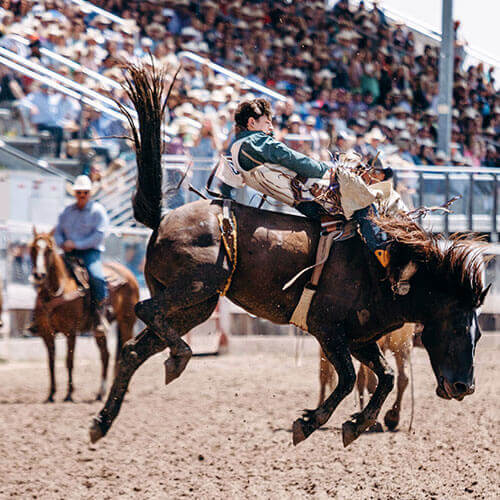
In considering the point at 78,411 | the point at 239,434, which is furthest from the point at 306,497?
the point at 78,411

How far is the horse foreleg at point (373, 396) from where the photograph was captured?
4926 millimetres

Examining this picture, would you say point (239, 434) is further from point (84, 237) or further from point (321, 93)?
point (321, 93)

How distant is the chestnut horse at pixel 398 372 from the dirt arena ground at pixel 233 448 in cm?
19

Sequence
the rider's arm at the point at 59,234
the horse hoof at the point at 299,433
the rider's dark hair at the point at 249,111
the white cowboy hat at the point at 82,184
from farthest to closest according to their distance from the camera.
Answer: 1. the rider's arm at the point at 59,234
2. the white cowboy hat at the point at 82,184
3. the rider's dark hair at the point at 249,111
4. the horse hoof at the point at 299,433

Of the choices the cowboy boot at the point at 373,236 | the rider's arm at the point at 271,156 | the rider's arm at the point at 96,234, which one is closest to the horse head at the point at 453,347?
the cowboy boot at the point at 373,236

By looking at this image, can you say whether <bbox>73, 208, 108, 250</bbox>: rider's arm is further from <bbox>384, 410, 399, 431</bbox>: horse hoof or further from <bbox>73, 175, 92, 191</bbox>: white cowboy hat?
<bbox>384, 410, 399, 431</bbox>: horse hoof

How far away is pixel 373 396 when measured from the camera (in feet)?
16.6

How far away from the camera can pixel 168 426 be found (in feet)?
23.7

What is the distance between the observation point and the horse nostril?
4.97m

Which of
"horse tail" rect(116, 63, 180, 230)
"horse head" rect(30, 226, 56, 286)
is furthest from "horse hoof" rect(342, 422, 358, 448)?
"horse head" rect(30, 226, 56, 286)

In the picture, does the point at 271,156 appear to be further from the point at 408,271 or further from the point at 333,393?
the point at 333,393

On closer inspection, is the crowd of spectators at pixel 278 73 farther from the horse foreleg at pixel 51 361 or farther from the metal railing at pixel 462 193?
the horse foreleg at pixel 51 361

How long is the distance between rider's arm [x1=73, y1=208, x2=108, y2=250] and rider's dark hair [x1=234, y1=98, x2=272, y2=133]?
3.97 meters

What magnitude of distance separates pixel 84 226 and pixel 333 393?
469 cm
